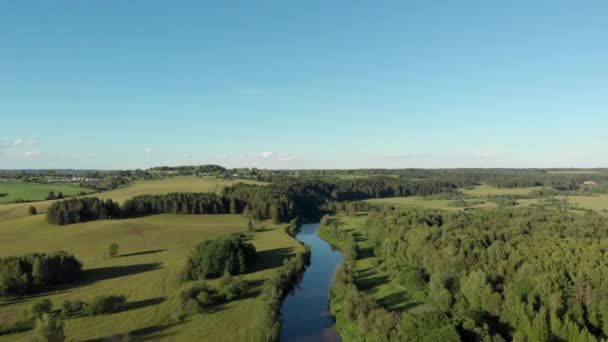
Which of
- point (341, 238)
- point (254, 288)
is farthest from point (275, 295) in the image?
point (341, 238)

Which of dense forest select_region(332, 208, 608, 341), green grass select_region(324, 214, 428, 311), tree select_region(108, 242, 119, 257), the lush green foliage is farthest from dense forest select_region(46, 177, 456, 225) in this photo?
dense forest select_region(332, 208, 608, 341)

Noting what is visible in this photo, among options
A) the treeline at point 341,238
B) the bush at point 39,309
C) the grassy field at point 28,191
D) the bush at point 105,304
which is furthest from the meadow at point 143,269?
the grassy field at point 28,191

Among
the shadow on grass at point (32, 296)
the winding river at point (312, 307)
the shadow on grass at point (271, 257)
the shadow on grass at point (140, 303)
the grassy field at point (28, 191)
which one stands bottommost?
the winding river at point (312, 307)

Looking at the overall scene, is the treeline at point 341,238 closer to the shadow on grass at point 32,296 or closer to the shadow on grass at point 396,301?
the shadow on grass at point 396,301

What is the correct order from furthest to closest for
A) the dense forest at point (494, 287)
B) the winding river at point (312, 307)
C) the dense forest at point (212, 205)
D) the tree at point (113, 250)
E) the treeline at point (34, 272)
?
the dense forest at point (212, 205)
the tree at point (113, 250)
the treeline at point (34, 272)
the winding river at point (312, 307)
the dense forest at point (494, 287)

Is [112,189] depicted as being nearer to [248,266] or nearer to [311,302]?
[248,266]

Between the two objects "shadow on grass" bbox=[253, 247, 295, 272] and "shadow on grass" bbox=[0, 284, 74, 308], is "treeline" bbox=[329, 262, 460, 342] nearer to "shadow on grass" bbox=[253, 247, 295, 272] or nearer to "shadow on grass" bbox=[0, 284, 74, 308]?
"shadow on grass" bbox=[253, 247, 295, 272]
